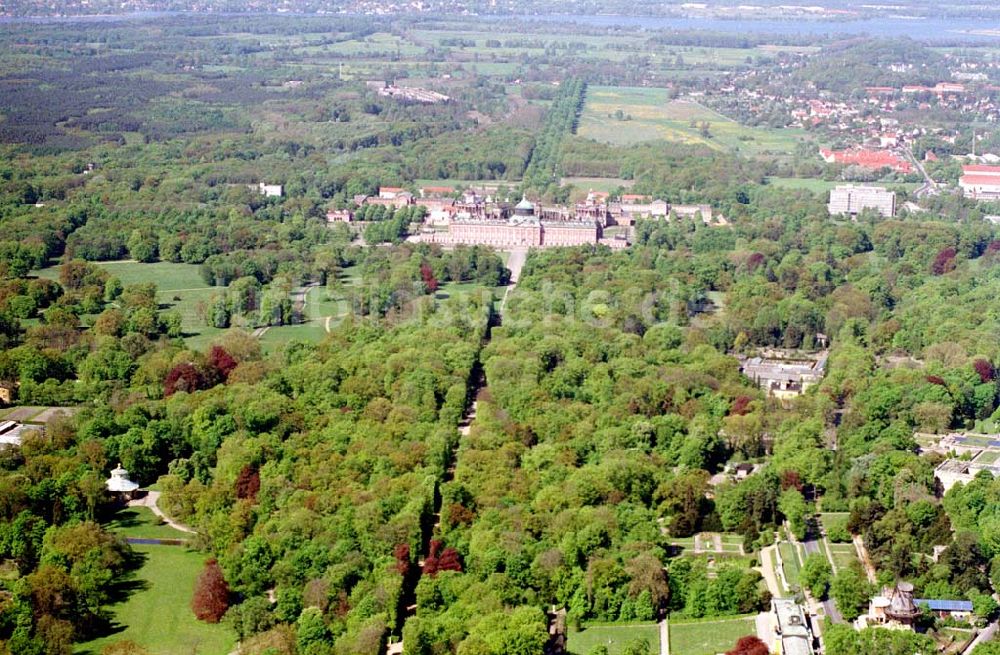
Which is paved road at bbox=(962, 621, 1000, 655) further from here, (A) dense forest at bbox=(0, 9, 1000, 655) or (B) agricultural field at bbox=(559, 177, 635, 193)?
(B) agricultural field at bbox=(559, 177, 635, 193)

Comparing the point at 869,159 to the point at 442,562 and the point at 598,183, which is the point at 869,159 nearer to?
the point at 598,183

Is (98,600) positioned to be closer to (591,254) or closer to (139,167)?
(591,254)

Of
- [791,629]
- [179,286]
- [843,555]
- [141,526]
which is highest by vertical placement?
[791,629]

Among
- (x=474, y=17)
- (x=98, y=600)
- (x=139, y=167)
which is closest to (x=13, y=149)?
(x=139, y=167)

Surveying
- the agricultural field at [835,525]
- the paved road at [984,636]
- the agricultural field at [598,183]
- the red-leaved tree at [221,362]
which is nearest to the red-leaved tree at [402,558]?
the agricultural field at [835,525]

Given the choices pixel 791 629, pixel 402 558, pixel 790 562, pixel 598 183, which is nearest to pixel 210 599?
pixel 402 558

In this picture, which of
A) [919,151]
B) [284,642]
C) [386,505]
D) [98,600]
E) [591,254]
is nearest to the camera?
[284,642]

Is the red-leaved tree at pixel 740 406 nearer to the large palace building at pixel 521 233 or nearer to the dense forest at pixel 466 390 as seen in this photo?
the dense forest at pixel 466 390
